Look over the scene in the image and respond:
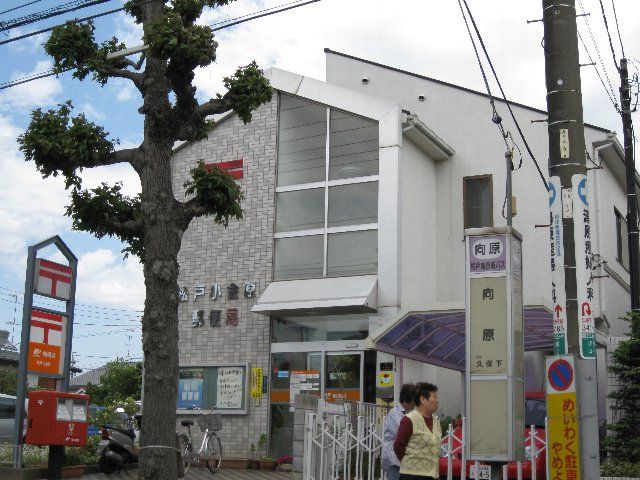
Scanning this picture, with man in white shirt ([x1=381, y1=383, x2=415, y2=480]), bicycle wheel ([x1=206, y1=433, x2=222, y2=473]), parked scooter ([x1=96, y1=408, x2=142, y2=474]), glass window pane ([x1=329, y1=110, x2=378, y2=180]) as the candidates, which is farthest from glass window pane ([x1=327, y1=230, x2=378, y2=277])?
man in white shirt ([x1=381, y1=383, x2=415, y2=480])

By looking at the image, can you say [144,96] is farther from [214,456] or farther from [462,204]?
[462,204]

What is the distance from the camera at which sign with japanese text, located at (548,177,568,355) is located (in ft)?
26.6

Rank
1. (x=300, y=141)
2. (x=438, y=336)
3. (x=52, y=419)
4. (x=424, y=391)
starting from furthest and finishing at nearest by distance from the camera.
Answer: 1. (x=300, y=141)
2. (x=438, y=336)
3. (x=52, y=419)
4. (x=424, y=391)

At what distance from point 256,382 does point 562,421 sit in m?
12.7

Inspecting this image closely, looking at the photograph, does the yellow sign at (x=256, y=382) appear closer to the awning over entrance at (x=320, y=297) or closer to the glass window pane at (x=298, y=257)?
the awning over entrance at (x=320, y=297)

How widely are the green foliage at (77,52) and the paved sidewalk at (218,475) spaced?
22.9ft

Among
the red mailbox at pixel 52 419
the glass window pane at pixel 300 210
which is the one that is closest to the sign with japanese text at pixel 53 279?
the red mailbox at pixel 52 419

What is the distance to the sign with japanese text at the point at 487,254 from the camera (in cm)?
927

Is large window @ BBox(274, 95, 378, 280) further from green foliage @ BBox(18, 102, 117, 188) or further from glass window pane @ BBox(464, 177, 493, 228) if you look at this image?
green foliage @ BBox(18, 102, 117, 188)

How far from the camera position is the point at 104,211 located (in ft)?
40.5

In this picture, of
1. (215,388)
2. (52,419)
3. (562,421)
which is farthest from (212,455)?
(562,421)

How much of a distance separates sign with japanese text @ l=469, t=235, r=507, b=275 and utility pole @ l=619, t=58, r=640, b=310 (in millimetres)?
10233

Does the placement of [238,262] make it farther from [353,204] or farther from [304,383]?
[304,383]

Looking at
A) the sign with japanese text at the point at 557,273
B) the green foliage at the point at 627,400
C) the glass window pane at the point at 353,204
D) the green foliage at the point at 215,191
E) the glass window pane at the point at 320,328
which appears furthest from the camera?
the glass window pane at the point at 353,204
